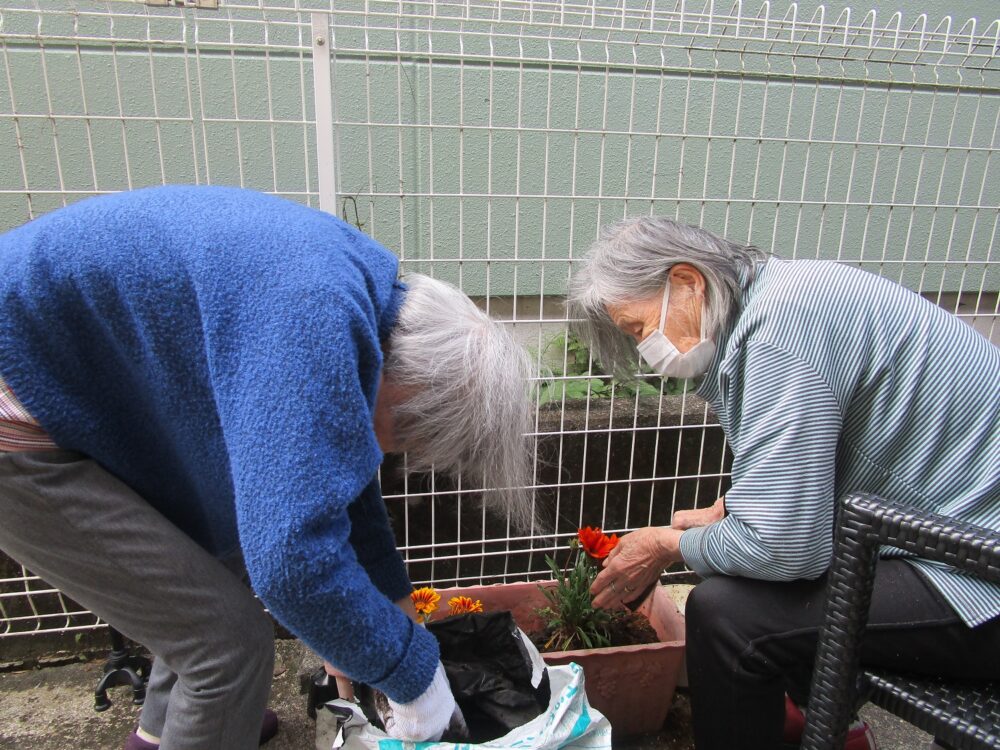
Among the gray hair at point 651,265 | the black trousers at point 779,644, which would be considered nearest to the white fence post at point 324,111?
the gray hair at point 651,265

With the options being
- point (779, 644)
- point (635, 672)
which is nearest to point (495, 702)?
point (635, 672)

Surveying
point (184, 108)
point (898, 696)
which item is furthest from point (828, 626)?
point (184, 108)

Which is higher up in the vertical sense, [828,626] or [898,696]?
[828,626]

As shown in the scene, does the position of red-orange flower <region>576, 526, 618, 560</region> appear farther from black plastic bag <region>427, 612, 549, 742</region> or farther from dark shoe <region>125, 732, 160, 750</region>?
dark shoe <region>125, 732, 160, 750</region>

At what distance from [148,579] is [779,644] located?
44.2 inches

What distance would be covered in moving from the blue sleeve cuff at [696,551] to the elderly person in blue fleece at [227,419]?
1.42 feet

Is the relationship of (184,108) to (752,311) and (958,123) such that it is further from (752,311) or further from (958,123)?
(958,123)

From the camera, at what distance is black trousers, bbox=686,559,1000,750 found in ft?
3.87

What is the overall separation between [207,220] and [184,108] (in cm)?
171

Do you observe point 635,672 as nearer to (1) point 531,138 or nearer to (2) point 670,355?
(2) point 670,355

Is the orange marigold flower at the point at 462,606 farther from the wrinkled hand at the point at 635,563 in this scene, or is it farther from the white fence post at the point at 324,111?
the white fence post at the point at 324,111

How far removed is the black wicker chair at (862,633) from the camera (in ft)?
2.94

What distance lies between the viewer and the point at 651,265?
1472mm

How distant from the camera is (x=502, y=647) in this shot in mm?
1686
